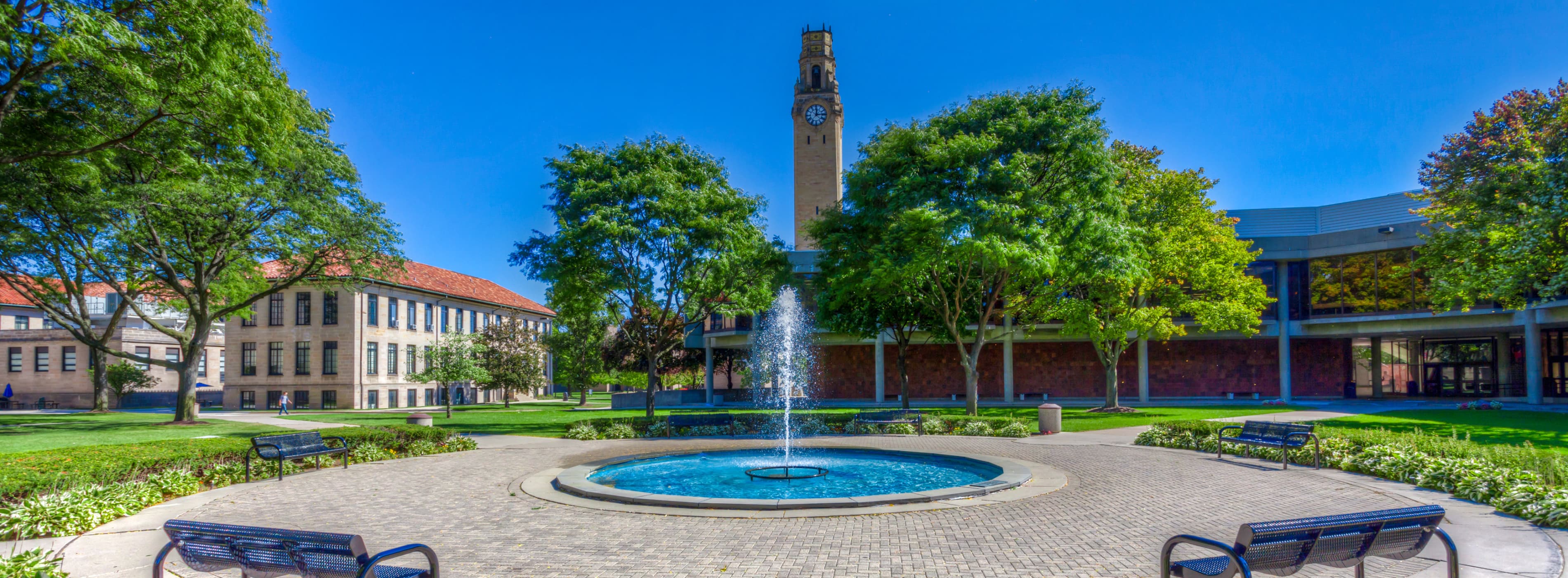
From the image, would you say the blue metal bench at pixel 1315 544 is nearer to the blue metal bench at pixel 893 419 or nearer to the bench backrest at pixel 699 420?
the blue metal bench at pixel 893 419

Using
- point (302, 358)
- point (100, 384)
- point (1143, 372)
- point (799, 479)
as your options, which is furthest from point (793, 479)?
point (302, 358)

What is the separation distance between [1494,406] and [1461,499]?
28.7 m

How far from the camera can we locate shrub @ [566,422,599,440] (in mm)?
20734

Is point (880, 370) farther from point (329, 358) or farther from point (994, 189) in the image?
point (329, 358)

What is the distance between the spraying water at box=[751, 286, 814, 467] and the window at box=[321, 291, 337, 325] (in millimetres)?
24235

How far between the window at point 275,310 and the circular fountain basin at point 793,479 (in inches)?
1609

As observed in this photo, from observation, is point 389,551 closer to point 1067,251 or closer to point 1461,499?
point 1461,499

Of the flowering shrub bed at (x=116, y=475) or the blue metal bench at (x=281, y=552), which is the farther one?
the flowering shrub bed at (x=116, y=475)

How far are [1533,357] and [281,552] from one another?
150 feet

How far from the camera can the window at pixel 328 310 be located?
149ft

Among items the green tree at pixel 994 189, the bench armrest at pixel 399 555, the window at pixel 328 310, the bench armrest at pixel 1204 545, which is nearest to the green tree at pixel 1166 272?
the green tree at pixel 994 189

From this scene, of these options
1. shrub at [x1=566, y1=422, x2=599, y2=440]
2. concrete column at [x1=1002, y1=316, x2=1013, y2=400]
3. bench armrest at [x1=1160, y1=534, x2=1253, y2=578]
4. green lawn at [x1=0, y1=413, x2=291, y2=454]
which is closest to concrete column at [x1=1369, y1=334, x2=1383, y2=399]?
concrete column at [x1=1002, y1=316, x2=1013, y2=400]

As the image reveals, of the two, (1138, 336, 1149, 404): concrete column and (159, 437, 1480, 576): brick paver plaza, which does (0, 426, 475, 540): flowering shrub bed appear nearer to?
(159, 437, 1480, 576): brick paver plaza

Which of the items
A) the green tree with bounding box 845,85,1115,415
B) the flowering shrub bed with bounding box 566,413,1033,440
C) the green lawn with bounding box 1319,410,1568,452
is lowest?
the green lawn with bounding box 1319,410,1568,452
